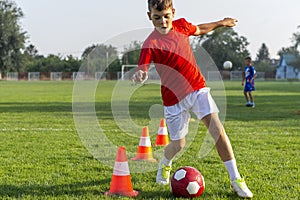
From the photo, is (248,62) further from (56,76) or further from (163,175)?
(56,76)

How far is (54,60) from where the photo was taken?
86.1 m

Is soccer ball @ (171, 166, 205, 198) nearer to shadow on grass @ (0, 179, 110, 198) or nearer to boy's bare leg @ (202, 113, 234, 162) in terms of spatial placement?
boy's bare leg @ (202, 113, 234, 162)

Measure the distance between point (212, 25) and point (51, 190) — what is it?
2343 millimetres

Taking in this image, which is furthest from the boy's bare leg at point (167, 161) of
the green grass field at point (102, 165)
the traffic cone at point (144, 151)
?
the traffic cone at point (144, 151)

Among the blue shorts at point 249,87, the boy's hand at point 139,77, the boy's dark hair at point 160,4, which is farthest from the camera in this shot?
the blue shorts at point 249,87

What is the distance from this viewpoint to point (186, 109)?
13.7 ft

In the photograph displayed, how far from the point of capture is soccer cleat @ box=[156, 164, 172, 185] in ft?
14.5

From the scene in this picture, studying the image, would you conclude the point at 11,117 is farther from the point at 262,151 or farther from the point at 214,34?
the point at 214,34

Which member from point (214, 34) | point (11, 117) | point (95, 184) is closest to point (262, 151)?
point (95, 184)

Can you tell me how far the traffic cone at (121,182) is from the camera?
A: 13.1 ft

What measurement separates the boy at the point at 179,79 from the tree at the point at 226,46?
232 ft

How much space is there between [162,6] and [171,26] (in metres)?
0.30

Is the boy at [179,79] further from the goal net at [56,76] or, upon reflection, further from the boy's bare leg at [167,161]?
the goal net at [56,76]

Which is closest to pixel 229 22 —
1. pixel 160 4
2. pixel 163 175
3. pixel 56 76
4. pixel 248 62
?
pixel 160 4
